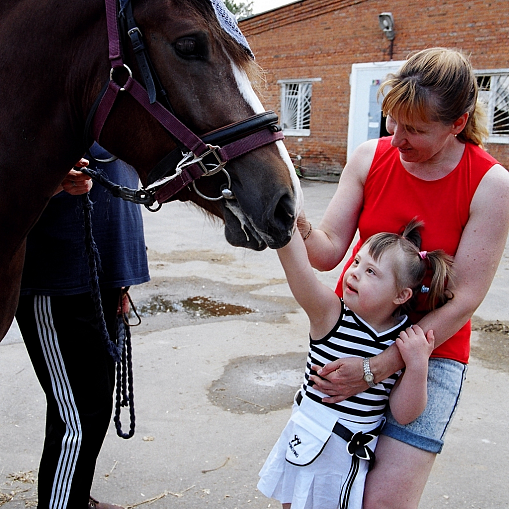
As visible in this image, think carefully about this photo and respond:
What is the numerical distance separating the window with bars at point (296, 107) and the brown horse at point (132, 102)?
16122 millimetres

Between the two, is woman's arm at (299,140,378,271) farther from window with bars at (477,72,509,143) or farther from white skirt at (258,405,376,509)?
window with bars at (477,72,509,143)

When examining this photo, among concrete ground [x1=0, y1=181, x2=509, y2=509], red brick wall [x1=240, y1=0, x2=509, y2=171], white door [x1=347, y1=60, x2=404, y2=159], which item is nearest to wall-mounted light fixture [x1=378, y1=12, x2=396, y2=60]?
red brick wall [x1=240, y1=0, x2=509, y2=171]

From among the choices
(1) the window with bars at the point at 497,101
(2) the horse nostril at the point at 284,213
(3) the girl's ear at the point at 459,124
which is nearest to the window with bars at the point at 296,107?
(1) the window with bars at the point at 497,101

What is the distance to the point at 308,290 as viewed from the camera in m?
1.92

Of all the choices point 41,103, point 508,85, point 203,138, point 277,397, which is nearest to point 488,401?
point 277,397

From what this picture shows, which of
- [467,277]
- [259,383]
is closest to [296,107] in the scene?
[259,383]

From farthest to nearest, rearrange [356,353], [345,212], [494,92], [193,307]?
[494,92] < [193,307] < [345,212] < [356,353]

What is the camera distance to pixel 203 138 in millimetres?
1630

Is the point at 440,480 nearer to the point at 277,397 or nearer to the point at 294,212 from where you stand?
the point at 277,397

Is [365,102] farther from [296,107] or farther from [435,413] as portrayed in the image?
[435,413]

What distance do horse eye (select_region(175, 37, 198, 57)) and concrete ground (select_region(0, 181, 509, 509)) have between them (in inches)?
20.3

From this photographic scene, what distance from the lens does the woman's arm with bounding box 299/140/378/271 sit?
219cm

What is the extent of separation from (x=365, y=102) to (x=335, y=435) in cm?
1495

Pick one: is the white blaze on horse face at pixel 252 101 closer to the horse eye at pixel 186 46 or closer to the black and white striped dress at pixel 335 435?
the horse eye at pixel 186 46
